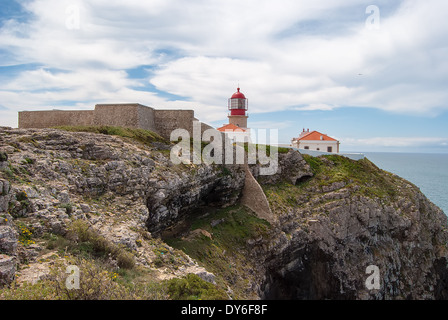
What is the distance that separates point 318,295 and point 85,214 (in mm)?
20233

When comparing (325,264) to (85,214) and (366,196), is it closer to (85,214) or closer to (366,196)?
Answer: (366,196)

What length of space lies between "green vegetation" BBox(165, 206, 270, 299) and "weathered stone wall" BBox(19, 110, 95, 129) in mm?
11364

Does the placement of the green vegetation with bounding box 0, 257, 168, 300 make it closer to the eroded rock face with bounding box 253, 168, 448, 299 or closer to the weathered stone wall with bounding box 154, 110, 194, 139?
the eroded rock face with bounding box 253, 168, 448, 299

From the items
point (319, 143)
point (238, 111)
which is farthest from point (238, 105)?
point (319, 143)

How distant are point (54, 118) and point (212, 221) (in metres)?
A: 14.4

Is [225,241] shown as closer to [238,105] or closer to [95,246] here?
[95,246]

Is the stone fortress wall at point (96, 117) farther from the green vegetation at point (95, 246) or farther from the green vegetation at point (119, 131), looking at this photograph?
the green vegetation at point (95, 246)

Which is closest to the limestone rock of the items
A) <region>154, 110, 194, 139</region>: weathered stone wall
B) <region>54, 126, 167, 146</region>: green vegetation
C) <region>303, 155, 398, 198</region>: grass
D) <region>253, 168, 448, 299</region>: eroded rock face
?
<region>54, 126, 167, 146</region>: green vegetation

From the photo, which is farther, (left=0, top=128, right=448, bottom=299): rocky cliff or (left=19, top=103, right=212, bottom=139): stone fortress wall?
(left=19, top=103, right=212, bottom=139): stone fortress wall

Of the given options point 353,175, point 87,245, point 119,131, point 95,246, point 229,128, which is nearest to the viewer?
point 87,245

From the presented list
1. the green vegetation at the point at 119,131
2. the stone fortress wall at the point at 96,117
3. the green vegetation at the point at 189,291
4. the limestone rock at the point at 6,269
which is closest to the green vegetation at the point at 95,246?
the green vegetation at the point at 189,291

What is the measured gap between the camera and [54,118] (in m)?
24.3

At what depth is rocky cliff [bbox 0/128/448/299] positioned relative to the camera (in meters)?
10.1

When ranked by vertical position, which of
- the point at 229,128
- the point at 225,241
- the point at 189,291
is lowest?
the point at 225,241
